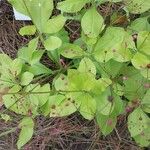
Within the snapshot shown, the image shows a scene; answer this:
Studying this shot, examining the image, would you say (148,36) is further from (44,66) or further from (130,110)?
(44,66)

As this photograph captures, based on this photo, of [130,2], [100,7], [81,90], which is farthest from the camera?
[100,7]

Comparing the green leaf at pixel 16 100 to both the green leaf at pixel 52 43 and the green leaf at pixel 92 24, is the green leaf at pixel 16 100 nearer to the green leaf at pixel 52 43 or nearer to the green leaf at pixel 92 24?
the green leaf at pixel 52 43

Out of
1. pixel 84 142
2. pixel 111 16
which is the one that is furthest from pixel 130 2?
pixel 84 142

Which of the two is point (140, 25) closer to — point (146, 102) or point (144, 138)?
point (146, 102)

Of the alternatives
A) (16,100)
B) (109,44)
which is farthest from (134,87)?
(16,100)

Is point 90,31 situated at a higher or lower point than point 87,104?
higher

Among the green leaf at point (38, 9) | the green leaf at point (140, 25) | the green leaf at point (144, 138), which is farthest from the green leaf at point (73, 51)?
the green leaf at point (144, 138)
